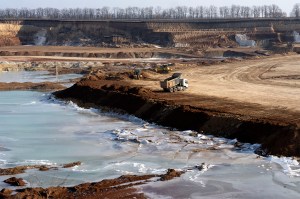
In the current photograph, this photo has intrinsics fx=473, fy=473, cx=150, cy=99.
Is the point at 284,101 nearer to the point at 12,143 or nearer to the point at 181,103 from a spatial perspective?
the point at 181,103

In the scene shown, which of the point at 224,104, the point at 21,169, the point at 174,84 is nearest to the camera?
the point at 21,169

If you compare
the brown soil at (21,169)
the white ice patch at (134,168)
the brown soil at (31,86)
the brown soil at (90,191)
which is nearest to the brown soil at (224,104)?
the brown soil at (31,86)

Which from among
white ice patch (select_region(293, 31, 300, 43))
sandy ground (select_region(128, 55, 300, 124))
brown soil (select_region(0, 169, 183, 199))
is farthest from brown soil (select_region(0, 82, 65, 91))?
white ice patch (select_region(293, 31, 300, 43))

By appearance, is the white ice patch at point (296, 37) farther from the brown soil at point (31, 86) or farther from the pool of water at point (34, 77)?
the brown soil at point (31, 86)

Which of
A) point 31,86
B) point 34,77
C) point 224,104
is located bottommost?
point 34,77

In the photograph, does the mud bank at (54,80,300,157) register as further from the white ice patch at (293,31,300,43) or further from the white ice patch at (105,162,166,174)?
the white ice patch at (293,31,300,43)

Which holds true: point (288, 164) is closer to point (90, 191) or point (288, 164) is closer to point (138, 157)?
point (138, 157)

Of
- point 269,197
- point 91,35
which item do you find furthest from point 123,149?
point 91,35

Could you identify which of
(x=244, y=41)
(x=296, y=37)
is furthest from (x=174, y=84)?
(x=296, y=37)
